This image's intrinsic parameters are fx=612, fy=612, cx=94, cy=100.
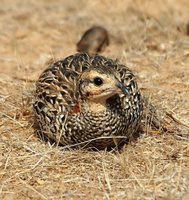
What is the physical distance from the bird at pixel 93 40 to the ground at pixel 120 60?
0.50ft

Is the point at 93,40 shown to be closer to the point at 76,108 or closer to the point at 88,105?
the point at 76,108

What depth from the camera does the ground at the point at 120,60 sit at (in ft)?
16.3

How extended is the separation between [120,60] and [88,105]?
2.50 metres

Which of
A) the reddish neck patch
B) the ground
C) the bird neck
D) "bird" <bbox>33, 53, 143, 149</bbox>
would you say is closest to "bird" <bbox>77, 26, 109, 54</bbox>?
the ground

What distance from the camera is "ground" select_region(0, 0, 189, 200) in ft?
16.3

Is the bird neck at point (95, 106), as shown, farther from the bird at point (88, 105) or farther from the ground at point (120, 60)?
the ground at point (120, 60)

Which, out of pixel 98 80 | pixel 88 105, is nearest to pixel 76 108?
pixel 88 105

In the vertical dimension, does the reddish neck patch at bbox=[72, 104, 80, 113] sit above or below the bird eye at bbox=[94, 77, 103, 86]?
below

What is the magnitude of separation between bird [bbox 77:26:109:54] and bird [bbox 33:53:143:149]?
8.49ft

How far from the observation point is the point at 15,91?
6707 millimetres

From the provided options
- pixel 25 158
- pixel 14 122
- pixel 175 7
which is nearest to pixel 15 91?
pixel 14 122

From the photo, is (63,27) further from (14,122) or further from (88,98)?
(88,98)

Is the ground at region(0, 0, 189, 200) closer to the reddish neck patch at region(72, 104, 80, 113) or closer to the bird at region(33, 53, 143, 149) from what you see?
the bird at region(33, 53, 143, 149)

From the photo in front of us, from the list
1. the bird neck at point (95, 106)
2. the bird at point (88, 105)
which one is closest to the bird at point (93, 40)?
the bird at point (88, 105)
